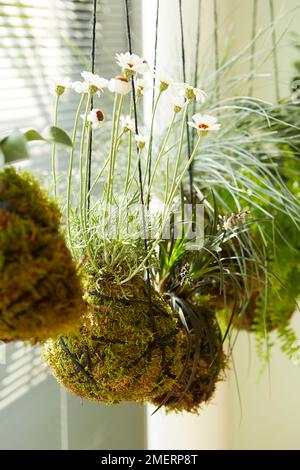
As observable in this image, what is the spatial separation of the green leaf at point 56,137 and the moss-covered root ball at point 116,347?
1.01 ft

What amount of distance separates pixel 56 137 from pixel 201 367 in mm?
699

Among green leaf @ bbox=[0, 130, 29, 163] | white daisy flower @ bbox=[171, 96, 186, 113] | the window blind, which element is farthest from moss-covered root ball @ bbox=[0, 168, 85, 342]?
the window blind

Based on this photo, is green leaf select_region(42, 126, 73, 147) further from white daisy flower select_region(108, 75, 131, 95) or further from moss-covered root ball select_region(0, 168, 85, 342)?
white daisy flower select_region(108, 75, 131, 95)

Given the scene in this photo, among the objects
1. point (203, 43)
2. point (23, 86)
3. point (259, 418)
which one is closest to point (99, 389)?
point (23, 86)

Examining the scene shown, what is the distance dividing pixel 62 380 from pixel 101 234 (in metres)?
0.24

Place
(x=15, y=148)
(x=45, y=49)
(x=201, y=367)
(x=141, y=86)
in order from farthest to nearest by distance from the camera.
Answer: (x=45, y=49) < (x=201, y=367) < (x=141, y=86) < (x=15, y=148)

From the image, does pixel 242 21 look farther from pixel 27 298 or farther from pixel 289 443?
pixel 27 298

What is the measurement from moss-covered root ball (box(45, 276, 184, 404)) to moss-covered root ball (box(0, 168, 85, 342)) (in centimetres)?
21

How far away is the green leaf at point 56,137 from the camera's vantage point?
82 centimetres

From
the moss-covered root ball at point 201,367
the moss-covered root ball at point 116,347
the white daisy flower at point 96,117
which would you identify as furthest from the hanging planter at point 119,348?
the white daisy flower at point 96,117

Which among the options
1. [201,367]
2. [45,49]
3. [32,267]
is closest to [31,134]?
[32,267]

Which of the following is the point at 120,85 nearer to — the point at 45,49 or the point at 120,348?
the point at 120,348

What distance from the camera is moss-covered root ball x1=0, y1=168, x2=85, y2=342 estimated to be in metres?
0.79

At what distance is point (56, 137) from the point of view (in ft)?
2.72
